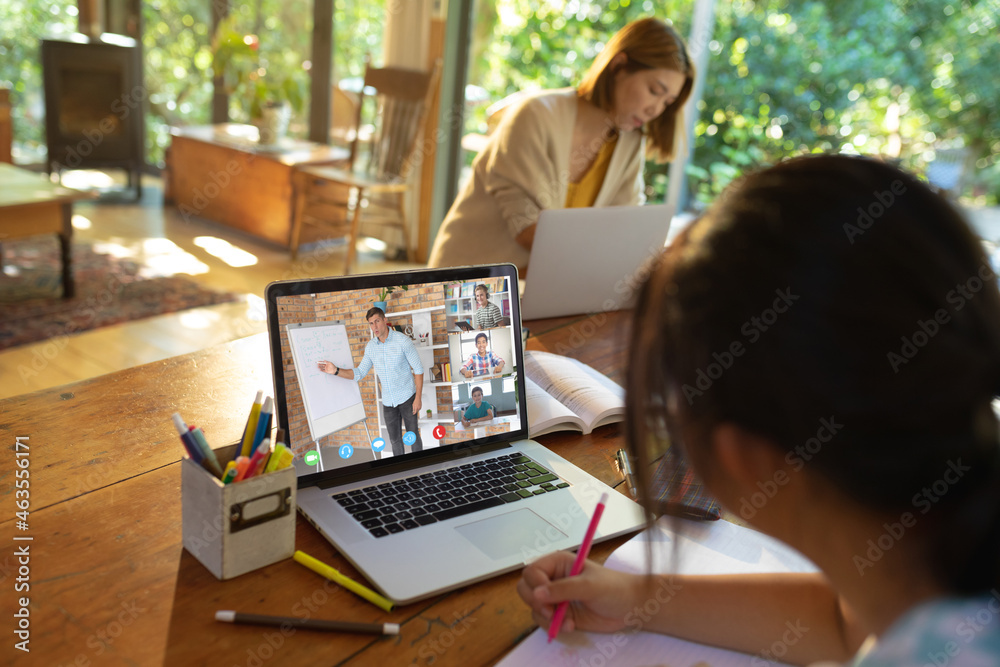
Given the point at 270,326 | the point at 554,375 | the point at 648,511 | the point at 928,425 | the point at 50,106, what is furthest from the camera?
the point at 50,106

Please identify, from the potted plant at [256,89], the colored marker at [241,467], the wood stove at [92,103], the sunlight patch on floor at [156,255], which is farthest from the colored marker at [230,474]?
the wood stove at [92,103]

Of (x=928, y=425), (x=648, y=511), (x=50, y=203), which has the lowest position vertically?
(x=50, y=203)

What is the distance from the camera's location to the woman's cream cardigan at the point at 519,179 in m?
1.91

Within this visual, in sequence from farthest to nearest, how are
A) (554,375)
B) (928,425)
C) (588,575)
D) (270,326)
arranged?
(554,375) → (270,326) → (588,575) → (928,425)

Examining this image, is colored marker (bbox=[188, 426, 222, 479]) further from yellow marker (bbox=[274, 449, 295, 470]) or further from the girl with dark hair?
the girl with dark hair

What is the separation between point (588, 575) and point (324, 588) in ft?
0.87

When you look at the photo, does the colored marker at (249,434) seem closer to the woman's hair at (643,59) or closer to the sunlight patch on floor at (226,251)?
the woman's hair at (643,59)

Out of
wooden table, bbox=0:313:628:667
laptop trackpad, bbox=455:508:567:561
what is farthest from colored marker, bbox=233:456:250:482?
laptop trackpad, bbox=455:508:567:561

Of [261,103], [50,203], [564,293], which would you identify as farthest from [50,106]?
[564,293]

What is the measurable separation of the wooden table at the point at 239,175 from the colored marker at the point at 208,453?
3.58m

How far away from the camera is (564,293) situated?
167cm

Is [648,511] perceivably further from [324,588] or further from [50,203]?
[50,203]

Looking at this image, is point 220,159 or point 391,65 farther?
point 220,159

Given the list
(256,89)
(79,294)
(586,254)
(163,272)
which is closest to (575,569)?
(586,254)
